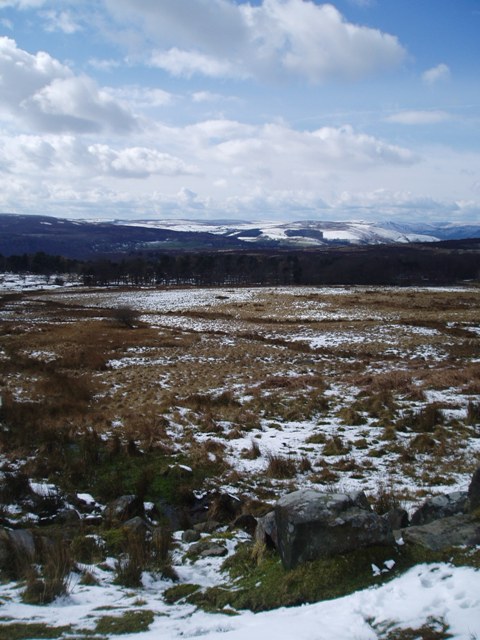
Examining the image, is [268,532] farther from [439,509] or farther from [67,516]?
[67,516]

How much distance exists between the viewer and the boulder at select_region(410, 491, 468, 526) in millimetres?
6590

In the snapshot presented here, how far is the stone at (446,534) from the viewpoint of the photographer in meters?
5.28

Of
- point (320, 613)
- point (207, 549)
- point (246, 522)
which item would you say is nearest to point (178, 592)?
point (207, 549)

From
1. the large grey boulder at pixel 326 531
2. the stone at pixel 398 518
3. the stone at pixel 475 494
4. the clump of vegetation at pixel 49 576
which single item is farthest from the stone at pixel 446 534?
the clump of vegetation at pixel 49 576

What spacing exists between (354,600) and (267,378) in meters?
15.5

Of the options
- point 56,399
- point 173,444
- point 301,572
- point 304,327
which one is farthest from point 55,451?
point 304,327

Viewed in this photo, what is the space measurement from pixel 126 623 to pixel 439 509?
472 centimetres

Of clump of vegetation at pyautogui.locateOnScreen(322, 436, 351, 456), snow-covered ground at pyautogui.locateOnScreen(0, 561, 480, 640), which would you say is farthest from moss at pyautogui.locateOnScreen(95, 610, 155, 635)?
clump of vegetation at pyautogui.locateOnScreen(322, 436, 351, 456)

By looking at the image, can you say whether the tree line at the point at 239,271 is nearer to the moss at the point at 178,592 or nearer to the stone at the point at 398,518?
the stone at the point at 398,518

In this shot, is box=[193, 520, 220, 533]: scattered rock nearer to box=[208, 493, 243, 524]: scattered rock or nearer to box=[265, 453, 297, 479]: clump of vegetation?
box=[208, 493, 243, 524]: scattered rock

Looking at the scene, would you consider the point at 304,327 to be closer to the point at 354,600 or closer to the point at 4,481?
the point at 4,481

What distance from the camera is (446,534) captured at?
17.9 ft

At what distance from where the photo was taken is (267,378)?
65.9ft

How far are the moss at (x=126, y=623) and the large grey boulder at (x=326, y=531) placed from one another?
68.6 inches
